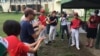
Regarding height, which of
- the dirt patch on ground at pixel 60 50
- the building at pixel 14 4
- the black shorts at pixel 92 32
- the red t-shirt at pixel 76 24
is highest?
the red t-shirt at pixel 76 24

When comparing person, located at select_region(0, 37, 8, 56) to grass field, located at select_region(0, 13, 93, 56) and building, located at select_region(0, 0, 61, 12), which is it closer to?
grass field, located at select_region(0, 13, 93, 56)

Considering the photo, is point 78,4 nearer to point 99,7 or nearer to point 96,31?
point 99,7

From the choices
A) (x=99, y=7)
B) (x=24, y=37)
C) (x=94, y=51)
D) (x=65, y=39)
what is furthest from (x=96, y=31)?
(x=24, y=37)

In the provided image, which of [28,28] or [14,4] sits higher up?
[28,28]

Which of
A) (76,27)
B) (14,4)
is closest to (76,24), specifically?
(76,27)

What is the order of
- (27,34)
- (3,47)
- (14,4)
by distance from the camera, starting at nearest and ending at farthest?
(3,47) → (27,34) → (14,4)

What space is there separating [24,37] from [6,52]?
3.16 m

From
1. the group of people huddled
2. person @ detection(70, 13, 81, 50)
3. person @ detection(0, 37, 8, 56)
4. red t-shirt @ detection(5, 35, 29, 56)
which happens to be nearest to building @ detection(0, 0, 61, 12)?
the group of people huddled

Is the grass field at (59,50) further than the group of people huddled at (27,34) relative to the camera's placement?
Yes

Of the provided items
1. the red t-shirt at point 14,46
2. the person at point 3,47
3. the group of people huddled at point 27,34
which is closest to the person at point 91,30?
the group of people huddled at point 27,34

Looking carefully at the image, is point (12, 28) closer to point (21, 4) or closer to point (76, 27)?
point (76, 27)

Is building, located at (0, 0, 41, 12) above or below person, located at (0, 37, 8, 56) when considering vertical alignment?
below

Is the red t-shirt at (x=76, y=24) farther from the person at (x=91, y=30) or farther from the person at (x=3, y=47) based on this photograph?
the person at (x=3, y=47)

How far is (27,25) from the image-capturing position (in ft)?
23.5
